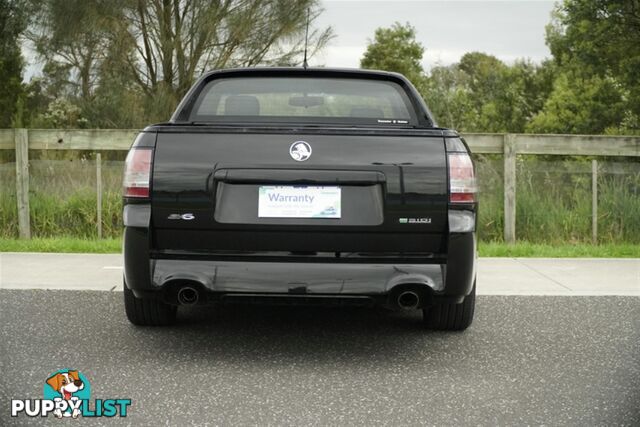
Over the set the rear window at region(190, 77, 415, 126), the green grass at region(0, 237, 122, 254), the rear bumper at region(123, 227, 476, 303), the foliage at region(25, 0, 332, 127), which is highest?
the foliage at region(25, 0, 332, 127)

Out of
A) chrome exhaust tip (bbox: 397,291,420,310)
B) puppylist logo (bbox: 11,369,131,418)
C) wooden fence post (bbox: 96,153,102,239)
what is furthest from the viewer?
wooden fence post (bbox: 96,153,102,239)

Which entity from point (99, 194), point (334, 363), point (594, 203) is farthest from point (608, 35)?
point (334, 363)

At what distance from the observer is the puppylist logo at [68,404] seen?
3422 mm

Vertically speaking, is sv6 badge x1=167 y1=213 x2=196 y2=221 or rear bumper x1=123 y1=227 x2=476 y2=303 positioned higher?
sv6 badge x1=167 y1=213 x2=196 y2=221

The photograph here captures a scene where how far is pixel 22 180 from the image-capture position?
9672 millimetres

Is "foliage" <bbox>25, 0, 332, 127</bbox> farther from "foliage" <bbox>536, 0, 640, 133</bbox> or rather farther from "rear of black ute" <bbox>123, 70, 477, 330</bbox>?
"rear of black ute" <bbox>123, 70, 477, 330</bbox>

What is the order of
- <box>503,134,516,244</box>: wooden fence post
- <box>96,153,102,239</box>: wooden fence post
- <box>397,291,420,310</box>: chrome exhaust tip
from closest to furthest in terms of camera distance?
<box>397,291,420,310</box>: chrome exhaust tip < <box>503,134,516,244</box>: wooden fence post < <box>96,153,102,239</box>: wooden fence post

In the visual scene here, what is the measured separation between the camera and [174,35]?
17859 millimetres

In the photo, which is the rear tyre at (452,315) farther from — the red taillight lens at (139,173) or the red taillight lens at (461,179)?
the red taillight lens at (139,173)

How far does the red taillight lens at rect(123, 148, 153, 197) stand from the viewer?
160 inches

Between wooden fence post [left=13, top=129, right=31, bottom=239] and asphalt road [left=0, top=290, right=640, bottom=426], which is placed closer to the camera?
asphalt road [left=0, top=290, right=640, bottom=426]

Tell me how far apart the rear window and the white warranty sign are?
84 centimetres

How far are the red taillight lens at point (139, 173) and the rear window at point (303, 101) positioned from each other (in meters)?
0.78

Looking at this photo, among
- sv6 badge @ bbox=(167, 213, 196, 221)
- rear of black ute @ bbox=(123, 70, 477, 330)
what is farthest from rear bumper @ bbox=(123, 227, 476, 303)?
sv6 badge @ bbox=(167, 213, 196, 221)
